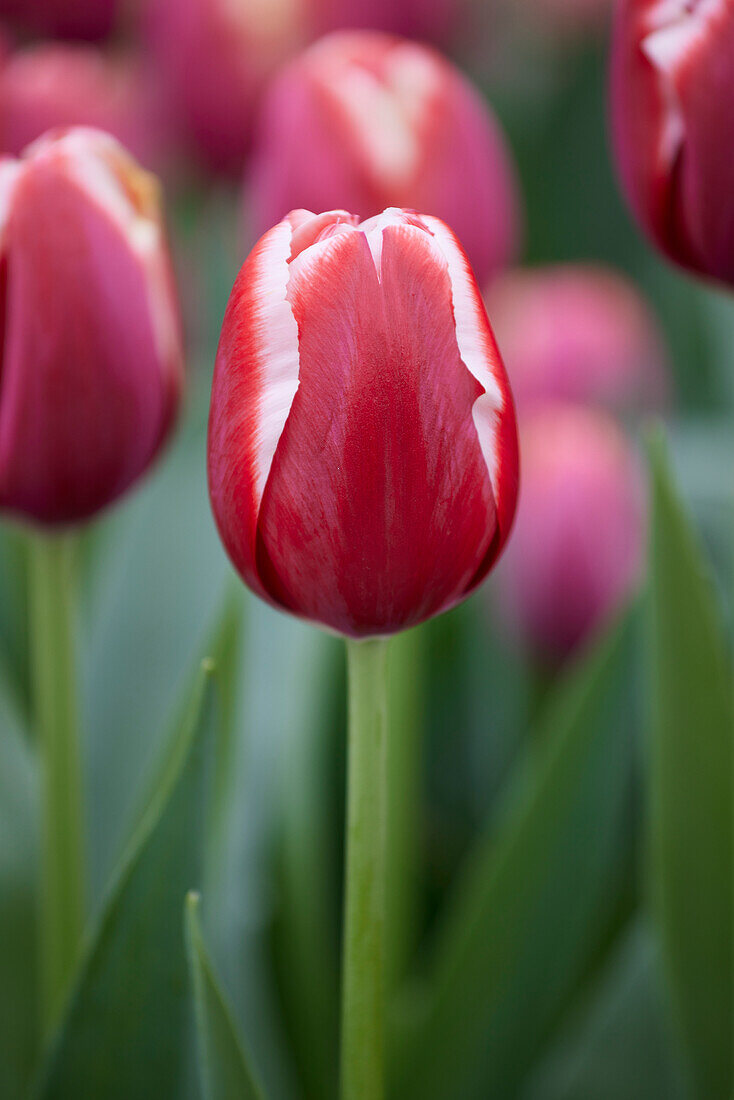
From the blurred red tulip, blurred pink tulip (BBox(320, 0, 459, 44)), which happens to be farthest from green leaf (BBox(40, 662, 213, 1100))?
the blurred red tulip

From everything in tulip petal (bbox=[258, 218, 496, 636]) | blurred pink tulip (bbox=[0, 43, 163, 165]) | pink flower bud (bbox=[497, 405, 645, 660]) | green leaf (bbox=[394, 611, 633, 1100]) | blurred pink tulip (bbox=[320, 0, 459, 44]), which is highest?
blurred pink tulip (bbox=[320, 0, 459, 44])

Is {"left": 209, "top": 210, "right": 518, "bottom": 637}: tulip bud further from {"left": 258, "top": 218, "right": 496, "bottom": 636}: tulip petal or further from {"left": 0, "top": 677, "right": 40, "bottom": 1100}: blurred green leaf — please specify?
{"left": 0, "top": 677, "right": 40, "bottom": 1100}: blurred green leaf

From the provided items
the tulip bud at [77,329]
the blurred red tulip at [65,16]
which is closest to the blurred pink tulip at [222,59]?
the blurred red tulip at [65,16]

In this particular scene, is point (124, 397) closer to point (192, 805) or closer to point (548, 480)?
point (192, 805)

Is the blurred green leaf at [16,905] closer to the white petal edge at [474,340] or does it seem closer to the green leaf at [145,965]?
the green leaf at [145,965]

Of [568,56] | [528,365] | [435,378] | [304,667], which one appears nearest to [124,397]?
[435,378]

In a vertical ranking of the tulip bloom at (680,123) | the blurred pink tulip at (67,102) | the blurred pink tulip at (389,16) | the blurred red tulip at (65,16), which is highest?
the blurred red tulip at (65,16)

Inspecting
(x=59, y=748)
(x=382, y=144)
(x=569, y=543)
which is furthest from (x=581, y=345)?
(x=59, y=748)

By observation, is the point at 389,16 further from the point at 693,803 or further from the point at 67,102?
the point at 693,803
